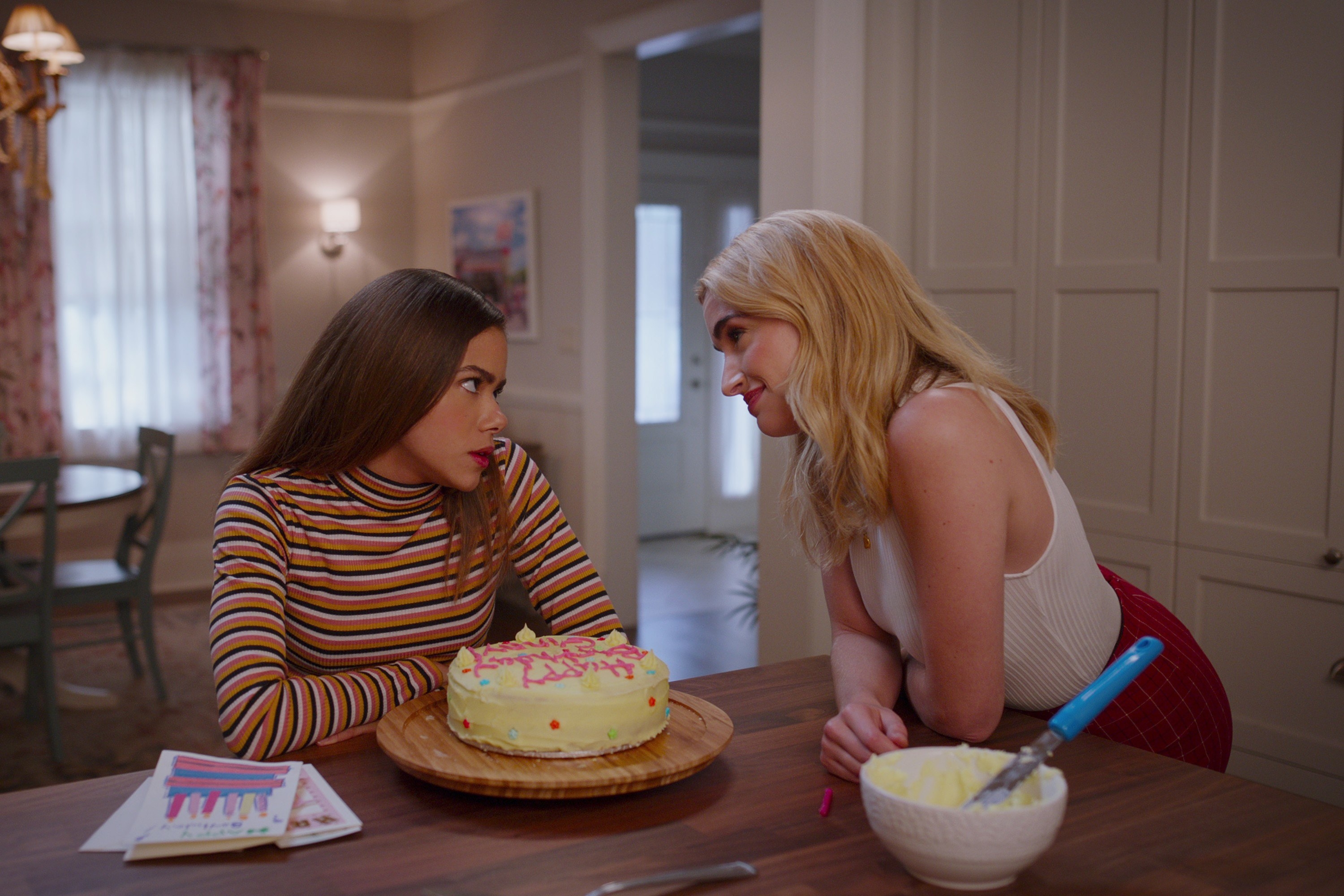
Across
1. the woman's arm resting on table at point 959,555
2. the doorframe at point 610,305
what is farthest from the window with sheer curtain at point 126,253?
the woman's arm resting on table at point 959,555

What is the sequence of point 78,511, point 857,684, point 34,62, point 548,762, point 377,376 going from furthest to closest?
point 34,62 → point 78,511 → point 377,376 → point 857,684 → point 548,762

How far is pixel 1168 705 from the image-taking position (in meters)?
1.38

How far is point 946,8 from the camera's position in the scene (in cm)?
296

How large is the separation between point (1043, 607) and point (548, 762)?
0.60 metres

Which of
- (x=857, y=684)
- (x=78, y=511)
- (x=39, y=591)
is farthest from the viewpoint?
(x=78, y=511)

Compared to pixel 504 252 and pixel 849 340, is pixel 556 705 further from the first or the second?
pixel 504 252

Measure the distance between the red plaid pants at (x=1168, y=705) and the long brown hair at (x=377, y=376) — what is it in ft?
A: 2.80

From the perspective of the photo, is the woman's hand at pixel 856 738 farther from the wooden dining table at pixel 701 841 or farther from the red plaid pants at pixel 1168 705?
the red plaid pants at pixel 1168 705

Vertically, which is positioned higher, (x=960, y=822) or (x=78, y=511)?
(x=960, y=822)

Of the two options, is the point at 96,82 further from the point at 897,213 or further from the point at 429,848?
the point at 429,848

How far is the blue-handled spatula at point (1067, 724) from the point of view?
0.93 metres

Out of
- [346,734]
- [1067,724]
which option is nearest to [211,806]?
[346,734]

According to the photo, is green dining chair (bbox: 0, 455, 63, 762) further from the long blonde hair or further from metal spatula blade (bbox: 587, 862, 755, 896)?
metal spatula blade (bbox: 587, 862, 755, 896)

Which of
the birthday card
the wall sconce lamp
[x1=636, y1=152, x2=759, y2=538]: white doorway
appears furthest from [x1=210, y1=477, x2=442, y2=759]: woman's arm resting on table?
[x1=636, y1=152, x2=759, y2=538]: white doorway
